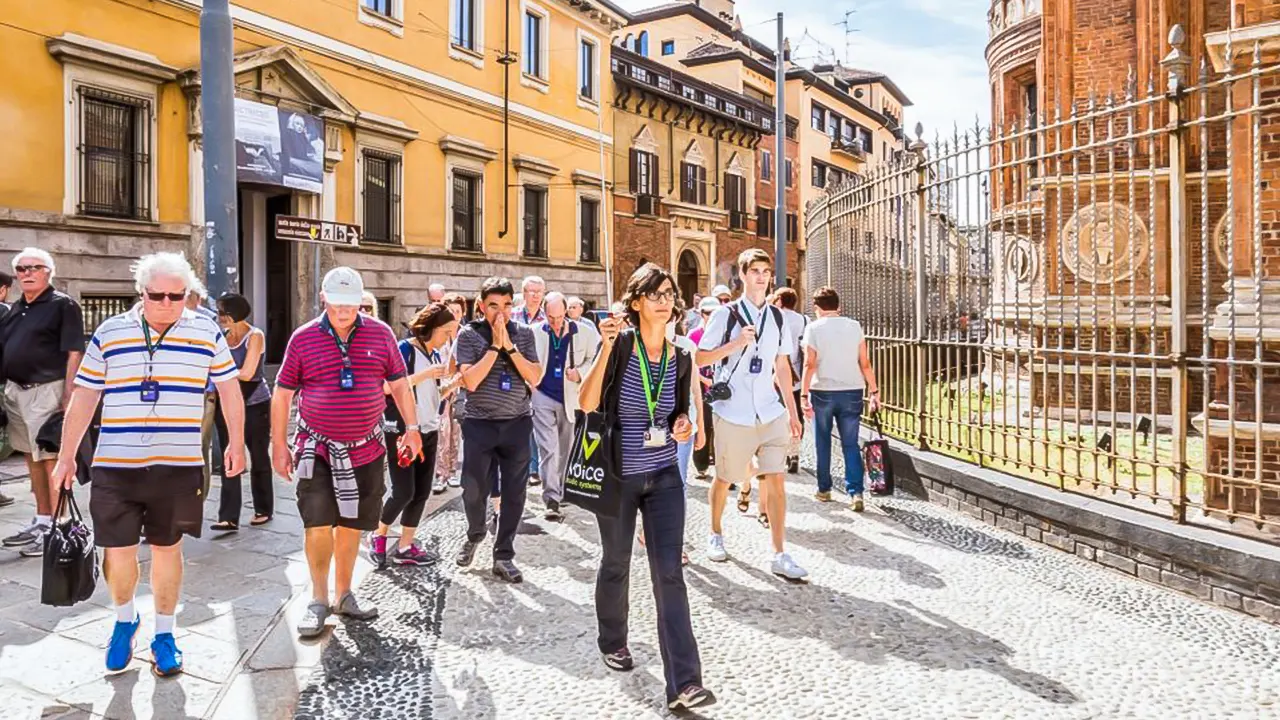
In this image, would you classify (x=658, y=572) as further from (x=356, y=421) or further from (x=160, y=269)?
(x=160, y=269)

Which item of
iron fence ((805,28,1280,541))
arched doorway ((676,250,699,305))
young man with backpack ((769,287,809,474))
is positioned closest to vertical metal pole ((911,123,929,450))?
iron fence ((805,28,1280,541))

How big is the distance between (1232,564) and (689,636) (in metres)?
3.35

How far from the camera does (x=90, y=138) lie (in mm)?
13211

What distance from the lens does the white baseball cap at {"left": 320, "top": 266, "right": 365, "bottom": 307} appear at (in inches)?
184

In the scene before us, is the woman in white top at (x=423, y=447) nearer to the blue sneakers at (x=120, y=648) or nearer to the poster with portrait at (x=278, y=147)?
the blue sneakers at (x=120, y=648)

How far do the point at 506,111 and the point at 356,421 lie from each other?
59.6 feet

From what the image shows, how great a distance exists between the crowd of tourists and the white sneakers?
2 cm

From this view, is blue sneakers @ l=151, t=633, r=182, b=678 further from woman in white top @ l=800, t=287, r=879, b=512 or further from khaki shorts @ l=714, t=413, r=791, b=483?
woman in white top @ l=800, t=287, r=879, b=512

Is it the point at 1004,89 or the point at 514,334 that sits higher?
the point at 1004,89

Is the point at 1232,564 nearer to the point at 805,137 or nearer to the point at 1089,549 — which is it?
the point at 1089,549

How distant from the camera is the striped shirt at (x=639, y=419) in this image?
4.17 meters

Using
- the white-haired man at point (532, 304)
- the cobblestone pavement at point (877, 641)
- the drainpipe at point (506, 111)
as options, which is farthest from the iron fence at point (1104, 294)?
the drainpipe at point (506, 111)

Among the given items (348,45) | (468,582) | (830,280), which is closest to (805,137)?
(348,45)

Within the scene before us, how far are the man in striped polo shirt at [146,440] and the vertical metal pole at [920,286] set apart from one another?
652 cm
